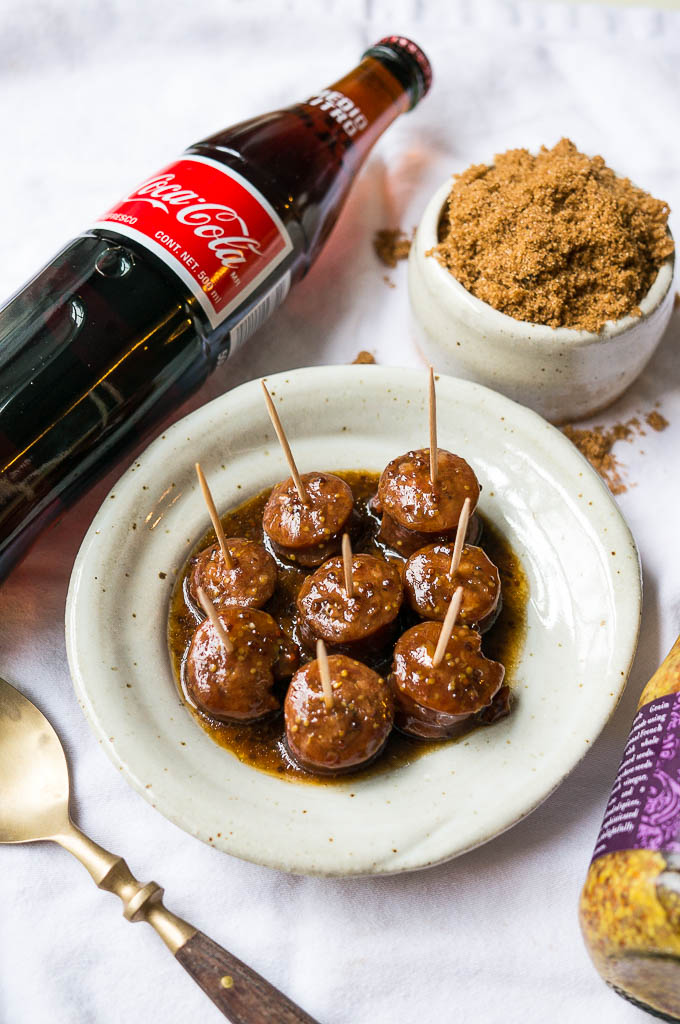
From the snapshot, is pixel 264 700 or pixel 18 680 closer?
pixel 264 700

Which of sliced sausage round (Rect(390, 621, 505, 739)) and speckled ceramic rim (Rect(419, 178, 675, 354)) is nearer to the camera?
sliced sausage round (Rect(390, 621, 505, 739))

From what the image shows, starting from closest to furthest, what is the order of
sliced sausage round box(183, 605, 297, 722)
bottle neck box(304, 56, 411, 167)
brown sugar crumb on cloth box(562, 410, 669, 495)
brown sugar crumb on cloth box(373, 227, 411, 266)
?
1. sliced sausage round box(183, 605, 297, 722)
2. brown sugar crumb on cloth box(562, 410, 669, 495)
3. bottle neck box(304, 56, 411, 167)
4. brown sugar crumb on cloth box(373, 227, 411, 266)

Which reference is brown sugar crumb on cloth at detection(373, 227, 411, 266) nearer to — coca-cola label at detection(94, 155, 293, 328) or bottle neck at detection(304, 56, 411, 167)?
bottle neck at detection(304, 56, 411, 167)

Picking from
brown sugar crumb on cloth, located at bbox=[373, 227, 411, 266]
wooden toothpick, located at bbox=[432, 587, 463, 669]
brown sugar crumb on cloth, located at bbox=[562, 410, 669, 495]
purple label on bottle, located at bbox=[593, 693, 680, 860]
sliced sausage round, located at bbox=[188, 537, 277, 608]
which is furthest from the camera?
brown sugar crumb on cloth, located at bbox=[373, 227, 411, 266]

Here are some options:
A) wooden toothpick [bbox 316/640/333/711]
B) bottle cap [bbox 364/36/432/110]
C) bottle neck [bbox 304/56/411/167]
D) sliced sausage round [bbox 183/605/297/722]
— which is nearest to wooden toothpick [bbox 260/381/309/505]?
sliced sausage round [bbox 183/605/297/722]

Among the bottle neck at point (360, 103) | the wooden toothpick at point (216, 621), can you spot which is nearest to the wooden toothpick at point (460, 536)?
the wooden toothpick at point (216, 621)

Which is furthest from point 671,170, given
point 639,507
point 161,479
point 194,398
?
point 161,479

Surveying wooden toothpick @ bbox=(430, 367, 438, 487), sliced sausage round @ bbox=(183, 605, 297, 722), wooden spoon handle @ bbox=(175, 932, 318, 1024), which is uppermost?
wooden toothpick @ bbox=(430, 367, 438, 487)

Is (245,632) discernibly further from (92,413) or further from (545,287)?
(545,287)

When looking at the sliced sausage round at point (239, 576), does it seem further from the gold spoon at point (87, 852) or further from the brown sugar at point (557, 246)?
the brown sugar at point (557, 246)
